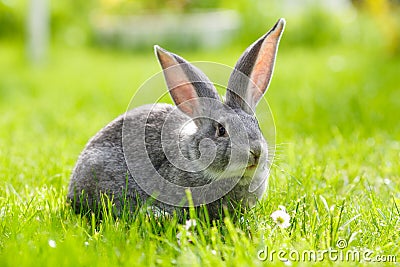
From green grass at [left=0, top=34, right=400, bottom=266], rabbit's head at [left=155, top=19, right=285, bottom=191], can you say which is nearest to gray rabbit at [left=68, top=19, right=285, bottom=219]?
rabbit's head at [left=155, top=19, right=285, bottom=191]

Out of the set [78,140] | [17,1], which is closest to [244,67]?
[78,140]

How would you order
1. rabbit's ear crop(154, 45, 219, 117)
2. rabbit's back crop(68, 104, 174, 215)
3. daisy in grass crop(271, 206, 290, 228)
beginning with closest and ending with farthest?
1. daisy in grass crop(271, 206, 290, 228)
2. rabbit's ear crop(154, 45, 219, 117)
3. rabbit's back crop(68, 104, 174, 215)

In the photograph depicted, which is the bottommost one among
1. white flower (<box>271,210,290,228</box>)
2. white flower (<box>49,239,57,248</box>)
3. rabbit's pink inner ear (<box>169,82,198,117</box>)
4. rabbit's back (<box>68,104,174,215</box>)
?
white flower (<box>271,210,290,228</box>)

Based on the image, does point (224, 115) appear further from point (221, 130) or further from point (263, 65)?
point (263, 65)

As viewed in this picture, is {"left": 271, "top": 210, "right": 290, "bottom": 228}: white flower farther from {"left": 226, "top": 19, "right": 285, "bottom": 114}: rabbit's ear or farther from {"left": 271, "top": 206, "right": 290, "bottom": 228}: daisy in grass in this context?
{"left": 226, "top": 19, "right": 285, "bottom": 114}: rabbit's ear

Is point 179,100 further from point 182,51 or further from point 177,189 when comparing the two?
point 182,51

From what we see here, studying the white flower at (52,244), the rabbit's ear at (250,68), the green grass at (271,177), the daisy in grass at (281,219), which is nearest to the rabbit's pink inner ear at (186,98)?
the rabbit's ear at (250,68)

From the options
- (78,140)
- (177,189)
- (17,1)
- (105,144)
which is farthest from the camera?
(17,1)

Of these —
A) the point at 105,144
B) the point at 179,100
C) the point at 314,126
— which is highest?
the point at 179,100
